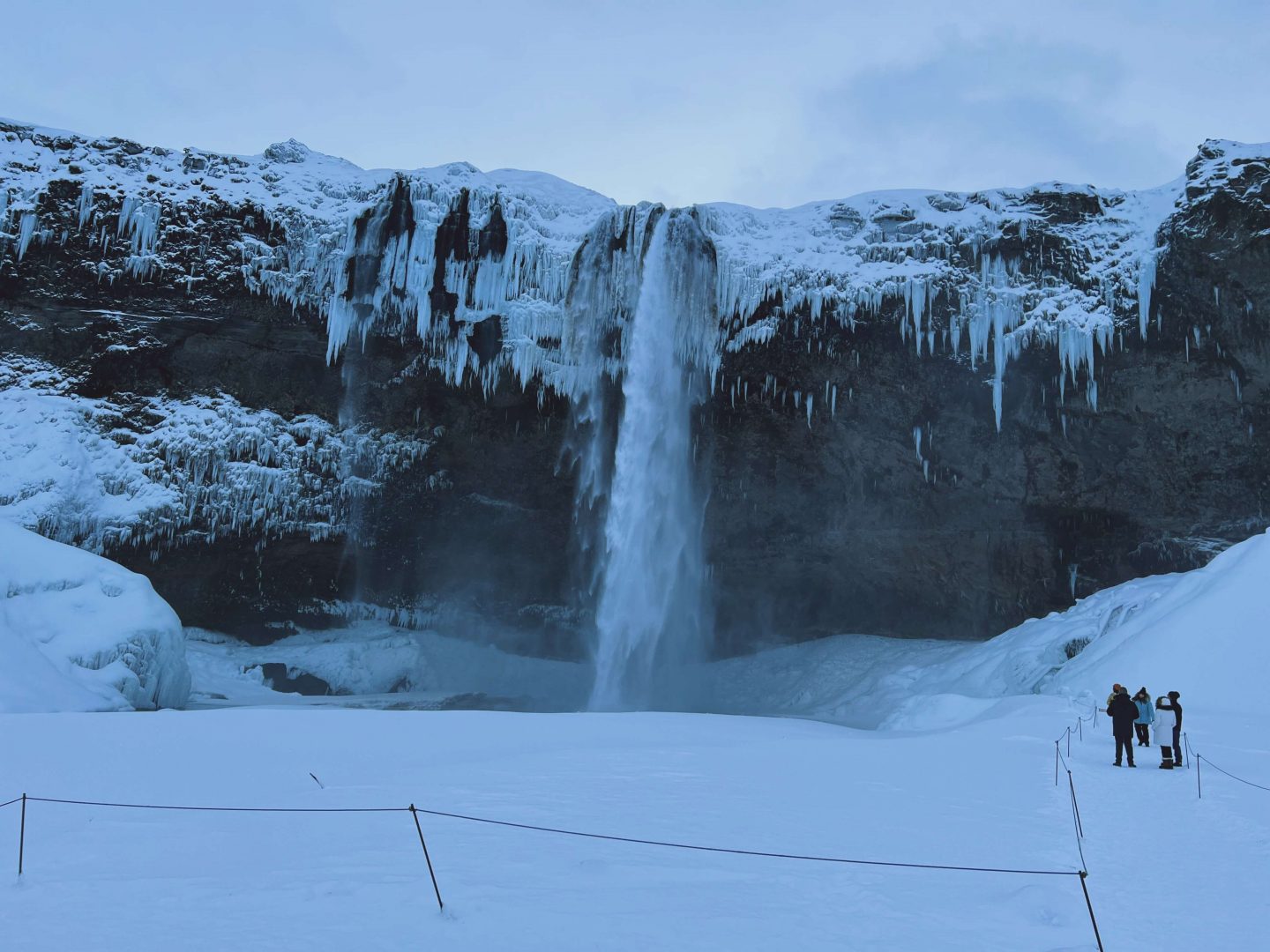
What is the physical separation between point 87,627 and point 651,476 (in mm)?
14337

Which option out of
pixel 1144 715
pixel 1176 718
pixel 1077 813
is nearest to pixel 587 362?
pixel 1144 715

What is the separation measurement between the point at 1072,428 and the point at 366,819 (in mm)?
24265

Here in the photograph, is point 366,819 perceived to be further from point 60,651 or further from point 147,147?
point 147,147

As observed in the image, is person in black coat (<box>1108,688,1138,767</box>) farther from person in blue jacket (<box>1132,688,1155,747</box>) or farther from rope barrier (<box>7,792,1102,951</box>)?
rope barrier (<box>7,792,1102,951</box>)

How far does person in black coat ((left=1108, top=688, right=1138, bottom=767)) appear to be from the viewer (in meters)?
9.91

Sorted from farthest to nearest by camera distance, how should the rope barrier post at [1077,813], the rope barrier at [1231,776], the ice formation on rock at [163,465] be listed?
the ice formation on rock at [163,465] < the rope barrier at [1231,776] < the rope barrier post at [1077,813]

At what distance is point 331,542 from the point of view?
2912 cm

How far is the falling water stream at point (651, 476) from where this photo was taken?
85.9 feet

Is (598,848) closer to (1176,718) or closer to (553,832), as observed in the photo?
(553,832)

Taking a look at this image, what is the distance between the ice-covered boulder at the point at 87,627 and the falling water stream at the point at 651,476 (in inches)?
441

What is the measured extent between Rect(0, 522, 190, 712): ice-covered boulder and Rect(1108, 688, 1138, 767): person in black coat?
15.8 meters

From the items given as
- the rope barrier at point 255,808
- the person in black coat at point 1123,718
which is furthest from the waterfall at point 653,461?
the rope barrier at point 255,808

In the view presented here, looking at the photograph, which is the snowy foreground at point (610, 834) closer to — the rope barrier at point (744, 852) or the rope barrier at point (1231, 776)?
the rope barrier at point (744, 852)

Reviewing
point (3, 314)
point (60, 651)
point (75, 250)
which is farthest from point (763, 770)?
point (3, 314)
